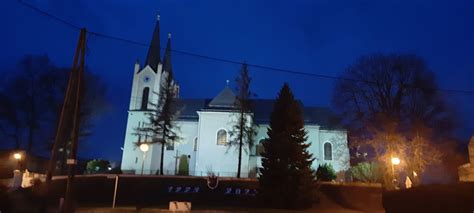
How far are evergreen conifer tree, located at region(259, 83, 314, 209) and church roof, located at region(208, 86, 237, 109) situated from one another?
70.0ft

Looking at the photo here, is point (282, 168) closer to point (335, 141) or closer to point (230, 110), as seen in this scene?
point (230, 110)

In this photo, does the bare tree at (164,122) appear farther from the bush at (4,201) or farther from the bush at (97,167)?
the bush at (4,201)

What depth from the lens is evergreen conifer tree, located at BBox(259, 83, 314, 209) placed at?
2009 cm

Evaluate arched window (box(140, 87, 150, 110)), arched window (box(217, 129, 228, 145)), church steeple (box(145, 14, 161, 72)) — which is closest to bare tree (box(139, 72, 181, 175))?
arched window (box(217, 129, 228, 145))

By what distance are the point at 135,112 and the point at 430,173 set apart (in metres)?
33.6

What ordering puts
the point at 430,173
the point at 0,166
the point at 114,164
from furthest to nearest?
1. the point at 114,164
2. the point at 430,173
3. the point at 0,166

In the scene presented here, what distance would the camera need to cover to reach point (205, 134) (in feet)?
140

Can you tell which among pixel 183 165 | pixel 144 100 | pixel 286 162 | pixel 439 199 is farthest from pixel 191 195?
pixel 144 100

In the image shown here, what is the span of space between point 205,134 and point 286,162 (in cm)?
2259

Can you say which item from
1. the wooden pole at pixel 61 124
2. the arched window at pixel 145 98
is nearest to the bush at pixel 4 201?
the wooden pole at pixel 61 124

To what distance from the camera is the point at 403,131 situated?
1188 inches

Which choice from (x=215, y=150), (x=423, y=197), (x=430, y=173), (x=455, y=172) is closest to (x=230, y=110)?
(x=215, y=150)

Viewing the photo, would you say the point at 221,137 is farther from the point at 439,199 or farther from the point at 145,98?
the point at 439,199

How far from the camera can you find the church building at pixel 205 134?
41.7 meters
